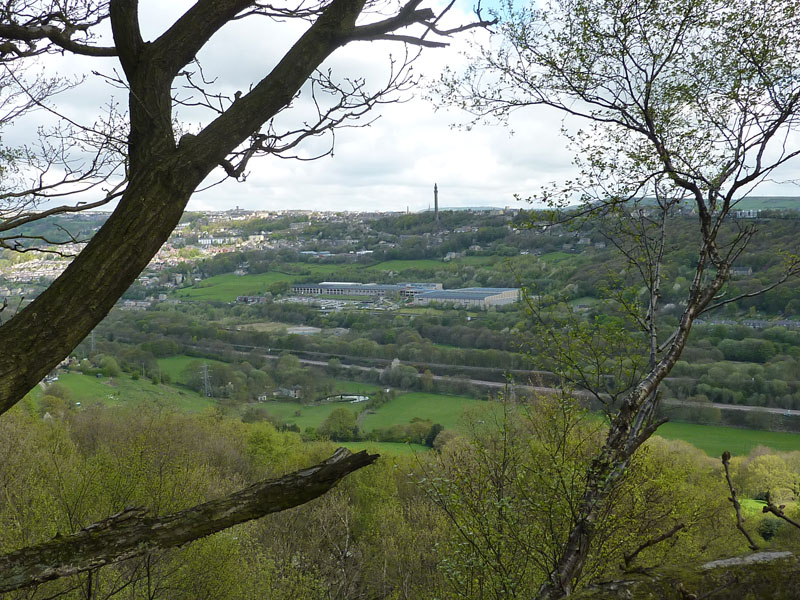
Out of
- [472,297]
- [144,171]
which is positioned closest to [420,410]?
[472,297]

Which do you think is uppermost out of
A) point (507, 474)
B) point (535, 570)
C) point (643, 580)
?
point (643, 580)

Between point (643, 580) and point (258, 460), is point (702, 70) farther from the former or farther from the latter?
point (258, 460)

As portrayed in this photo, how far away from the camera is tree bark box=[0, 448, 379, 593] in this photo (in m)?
1.49

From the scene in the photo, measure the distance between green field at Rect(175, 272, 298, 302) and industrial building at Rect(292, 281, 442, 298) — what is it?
14.2 feet

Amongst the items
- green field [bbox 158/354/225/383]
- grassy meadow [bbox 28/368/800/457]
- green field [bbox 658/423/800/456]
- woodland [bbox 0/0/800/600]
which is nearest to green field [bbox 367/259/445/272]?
grassy meadow [bbox 28/368/800/457]

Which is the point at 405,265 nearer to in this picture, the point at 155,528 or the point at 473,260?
the point at 473,260

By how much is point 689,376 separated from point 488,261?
30.1m

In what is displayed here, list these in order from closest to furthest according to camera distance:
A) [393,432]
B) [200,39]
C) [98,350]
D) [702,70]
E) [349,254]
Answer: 1. [200,39]
2. [702,70]
3. [393,432]
4. [98,350]
5. [349,254]

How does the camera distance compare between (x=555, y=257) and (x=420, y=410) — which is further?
(x=555, y=257)

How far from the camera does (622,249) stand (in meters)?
4.21

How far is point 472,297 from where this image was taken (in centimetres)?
5131

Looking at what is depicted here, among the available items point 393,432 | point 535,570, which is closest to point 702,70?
point 535,570

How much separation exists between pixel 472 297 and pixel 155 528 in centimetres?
5024

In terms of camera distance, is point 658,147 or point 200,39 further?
point 658,147
